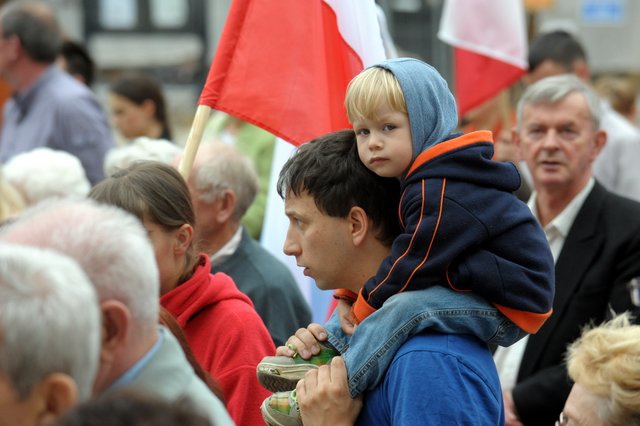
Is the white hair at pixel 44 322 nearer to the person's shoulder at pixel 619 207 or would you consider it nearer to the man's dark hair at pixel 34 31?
the person's shoulder at pixel 619 207

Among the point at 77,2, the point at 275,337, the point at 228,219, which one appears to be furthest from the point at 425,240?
the point at 77,2

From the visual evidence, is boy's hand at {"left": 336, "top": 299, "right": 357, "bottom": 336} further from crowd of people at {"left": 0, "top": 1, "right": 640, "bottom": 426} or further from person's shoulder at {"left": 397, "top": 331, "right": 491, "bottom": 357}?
person's shoulder at {"left": 397, "top": 331, "right": 491, "bottom": 357}

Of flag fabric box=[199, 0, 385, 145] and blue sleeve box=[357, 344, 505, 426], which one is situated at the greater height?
flag fabric box=[199, 0, 385, 145]

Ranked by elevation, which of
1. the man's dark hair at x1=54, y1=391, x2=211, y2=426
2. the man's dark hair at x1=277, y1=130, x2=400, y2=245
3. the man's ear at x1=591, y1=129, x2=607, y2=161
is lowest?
the man's ear at x1=591, y1=129, x2=607, y2=161

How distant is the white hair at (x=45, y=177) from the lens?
19.1 ft

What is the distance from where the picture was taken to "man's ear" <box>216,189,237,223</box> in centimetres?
Answer: 464

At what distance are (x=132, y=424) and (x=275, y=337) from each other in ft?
8.82

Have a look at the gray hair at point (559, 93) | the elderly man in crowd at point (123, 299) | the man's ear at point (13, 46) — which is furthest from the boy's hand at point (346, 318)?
the man's ear at point (13, 46)

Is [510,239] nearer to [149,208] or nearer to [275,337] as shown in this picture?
[149,208]

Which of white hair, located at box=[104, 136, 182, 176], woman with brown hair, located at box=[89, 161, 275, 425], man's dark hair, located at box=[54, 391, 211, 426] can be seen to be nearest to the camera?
man's dark hair, located at box=[54, 391, 211, 426]

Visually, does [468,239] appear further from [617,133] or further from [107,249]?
[617,133]

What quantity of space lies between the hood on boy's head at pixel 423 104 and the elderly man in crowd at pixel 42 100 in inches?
191

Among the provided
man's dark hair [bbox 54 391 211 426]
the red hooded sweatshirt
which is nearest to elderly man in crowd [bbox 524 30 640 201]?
the red hooded sweatshirt

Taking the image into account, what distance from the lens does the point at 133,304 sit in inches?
92.5
